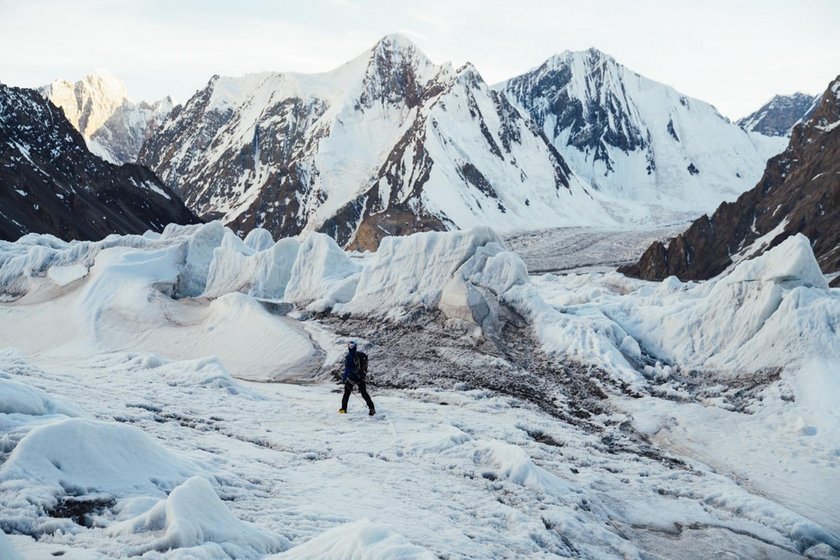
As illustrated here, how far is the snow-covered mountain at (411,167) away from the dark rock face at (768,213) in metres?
44.4

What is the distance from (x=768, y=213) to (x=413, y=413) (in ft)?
246

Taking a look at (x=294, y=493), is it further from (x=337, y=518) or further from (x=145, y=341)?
(x=145, y=341)

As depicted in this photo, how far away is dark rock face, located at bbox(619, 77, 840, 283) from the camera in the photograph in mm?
75438

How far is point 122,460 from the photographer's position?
29.3 ft

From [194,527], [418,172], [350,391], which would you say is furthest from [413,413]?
[418,172]

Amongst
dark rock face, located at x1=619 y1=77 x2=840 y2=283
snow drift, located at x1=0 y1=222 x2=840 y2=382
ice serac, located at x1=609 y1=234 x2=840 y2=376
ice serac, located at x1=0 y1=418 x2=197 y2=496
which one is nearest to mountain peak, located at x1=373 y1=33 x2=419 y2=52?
dark rock face, located at x1=619 y1=77 x2=840 y2=283

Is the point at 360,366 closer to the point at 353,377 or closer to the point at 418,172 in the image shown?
the point at 353,377

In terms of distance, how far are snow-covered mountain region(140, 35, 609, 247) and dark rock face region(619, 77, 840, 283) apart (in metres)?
44.4

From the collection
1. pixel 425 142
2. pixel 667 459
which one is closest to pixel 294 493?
pixel 667 459

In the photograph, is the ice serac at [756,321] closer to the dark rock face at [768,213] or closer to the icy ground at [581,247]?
the dark rock face at [768,213]

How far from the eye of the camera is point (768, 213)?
8044 centimetres

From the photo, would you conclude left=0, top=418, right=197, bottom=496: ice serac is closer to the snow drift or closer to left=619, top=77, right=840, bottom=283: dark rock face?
the snow drift

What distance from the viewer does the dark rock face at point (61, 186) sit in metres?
91.6

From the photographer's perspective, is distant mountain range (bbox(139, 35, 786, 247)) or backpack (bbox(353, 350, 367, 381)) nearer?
backpack (bbox(353, 350, 367, 381))
